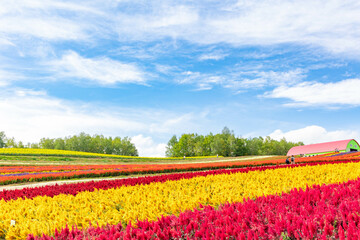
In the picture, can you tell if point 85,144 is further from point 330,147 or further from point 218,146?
point 330,147

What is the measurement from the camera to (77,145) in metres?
90.2

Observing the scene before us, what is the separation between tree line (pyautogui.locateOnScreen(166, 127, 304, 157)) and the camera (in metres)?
83.9

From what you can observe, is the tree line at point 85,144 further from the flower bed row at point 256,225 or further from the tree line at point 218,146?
the flower bed row at point 256,225

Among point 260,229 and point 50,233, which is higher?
point 260,229

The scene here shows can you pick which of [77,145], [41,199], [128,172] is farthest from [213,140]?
[41,199]

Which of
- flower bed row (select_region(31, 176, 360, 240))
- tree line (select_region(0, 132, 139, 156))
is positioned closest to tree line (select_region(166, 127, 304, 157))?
tree line (select_region(0, 132, 139, 156))

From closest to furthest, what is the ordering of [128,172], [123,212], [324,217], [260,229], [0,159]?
1. [260,229]
2. [324,217]
3. [123,212]
4. [128,172]
5. [0,159]

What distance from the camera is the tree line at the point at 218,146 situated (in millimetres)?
83875

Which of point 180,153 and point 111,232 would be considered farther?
point 180,153

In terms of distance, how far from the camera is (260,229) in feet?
12.3

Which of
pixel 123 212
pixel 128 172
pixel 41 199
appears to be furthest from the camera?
pixel 128 172

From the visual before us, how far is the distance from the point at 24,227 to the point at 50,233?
0.62 meters

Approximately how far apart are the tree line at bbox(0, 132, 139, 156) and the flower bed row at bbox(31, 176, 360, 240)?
90.8 metres

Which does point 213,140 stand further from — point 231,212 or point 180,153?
point 231,212
